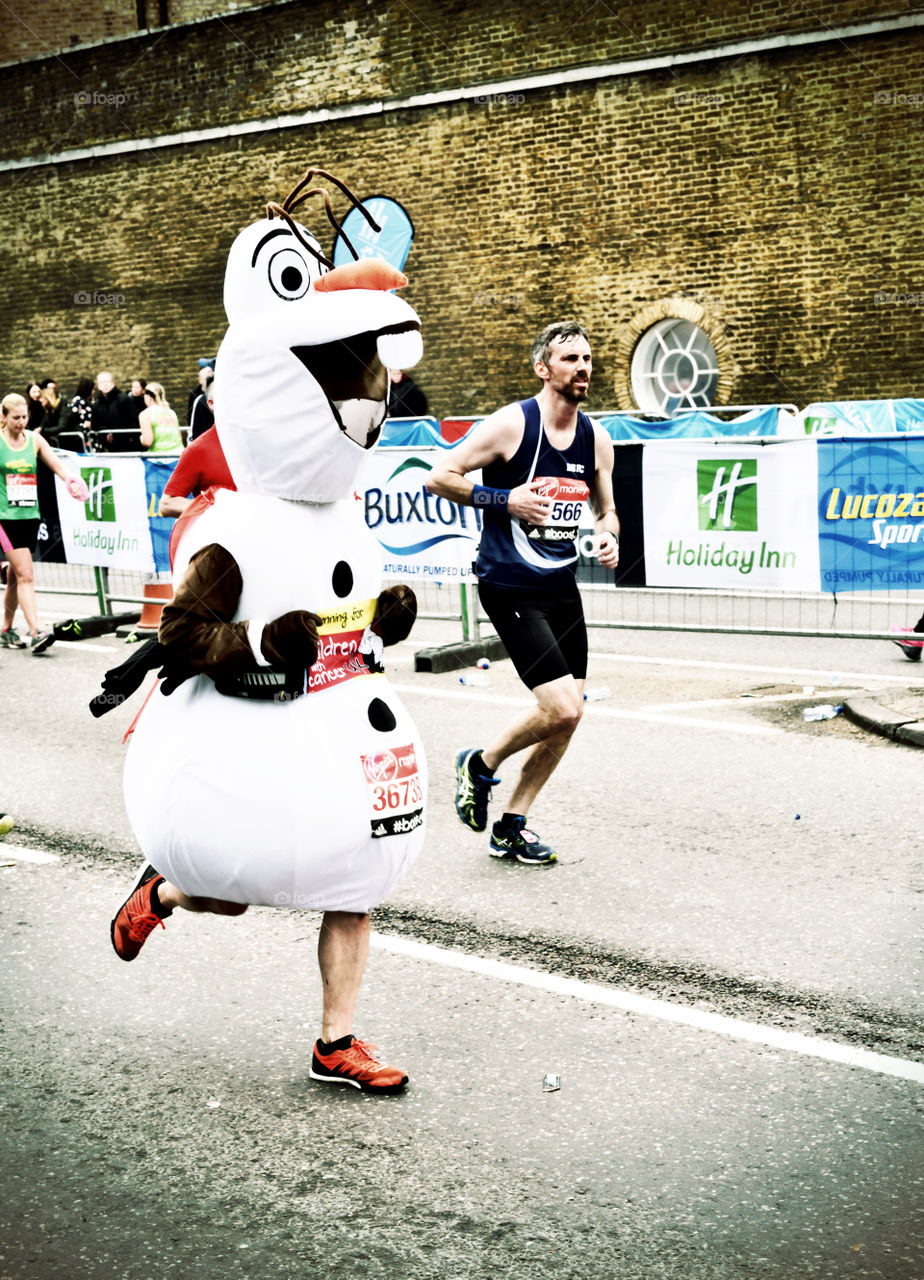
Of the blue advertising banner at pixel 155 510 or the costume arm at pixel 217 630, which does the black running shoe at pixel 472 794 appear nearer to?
the costume arm at pixel 217 630

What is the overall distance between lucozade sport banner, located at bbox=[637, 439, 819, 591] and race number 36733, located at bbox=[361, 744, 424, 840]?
18.1 feet

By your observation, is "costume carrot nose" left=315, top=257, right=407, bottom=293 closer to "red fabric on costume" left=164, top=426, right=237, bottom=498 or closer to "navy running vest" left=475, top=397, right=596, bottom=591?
"navy running vest" left=475, top=397, right=596, bottom=591

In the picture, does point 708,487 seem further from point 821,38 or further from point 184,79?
point 184,79

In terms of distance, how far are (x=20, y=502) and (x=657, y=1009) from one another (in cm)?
857

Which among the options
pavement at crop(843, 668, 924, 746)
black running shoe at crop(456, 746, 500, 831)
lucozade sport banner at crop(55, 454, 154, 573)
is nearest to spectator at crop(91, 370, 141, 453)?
lucozade sport banner at crop(55, 454, 154, 573)

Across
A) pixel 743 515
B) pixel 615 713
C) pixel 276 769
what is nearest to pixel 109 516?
pixel 615 713

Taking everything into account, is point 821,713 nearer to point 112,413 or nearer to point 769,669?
point 769,669

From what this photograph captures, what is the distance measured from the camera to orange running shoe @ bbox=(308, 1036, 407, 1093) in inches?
155

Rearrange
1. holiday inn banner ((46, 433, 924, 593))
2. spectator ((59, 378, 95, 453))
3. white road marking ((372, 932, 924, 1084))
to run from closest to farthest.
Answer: white road marking ((372, 932, 924, 1084)) < holiday inn banner ((46, 433, 924, 593)) < spectator ((59, 378, 95, 453))

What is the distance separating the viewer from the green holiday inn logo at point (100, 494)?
12414mm

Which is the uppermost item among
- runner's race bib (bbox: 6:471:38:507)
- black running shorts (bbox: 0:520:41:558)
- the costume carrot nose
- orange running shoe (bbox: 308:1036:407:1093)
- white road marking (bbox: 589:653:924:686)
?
the costume carrot nose

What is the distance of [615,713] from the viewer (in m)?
8.96

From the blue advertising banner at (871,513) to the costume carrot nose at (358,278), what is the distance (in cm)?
549

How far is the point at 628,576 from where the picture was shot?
32.9ft
